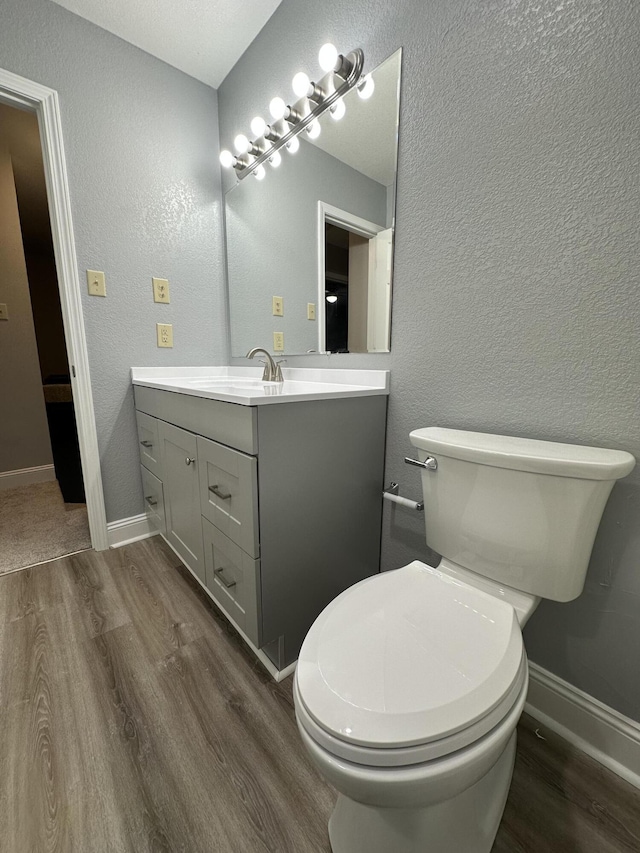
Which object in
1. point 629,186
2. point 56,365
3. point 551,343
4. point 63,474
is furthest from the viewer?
point 56,365

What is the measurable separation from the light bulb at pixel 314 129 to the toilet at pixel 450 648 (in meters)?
1.26

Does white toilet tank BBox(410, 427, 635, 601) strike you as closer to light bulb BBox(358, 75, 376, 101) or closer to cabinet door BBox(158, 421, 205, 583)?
cabinet door BBox(158, 421, 205, 583)

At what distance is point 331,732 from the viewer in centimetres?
51

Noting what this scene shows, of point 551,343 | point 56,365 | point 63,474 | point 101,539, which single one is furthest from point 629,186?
point 56,365

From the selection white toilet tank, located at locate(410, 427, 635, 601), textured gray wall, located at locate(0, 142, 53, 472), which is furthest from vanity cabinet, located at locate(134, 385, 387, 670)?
textured gray wall, located at locate(0, 142, 53, 472)

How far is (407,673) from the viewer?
572 millimetres

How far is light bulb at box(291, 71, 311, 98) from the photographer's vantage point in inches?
50.7

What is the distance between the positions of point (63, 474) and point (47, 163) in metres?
1.77

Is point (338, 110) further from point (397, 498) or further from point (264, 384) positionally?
point (397, 498)

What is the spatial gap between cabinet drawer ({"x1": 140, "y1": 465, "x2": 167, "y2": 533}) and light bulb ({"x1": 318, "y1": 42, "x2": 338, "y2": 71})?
1.73 m

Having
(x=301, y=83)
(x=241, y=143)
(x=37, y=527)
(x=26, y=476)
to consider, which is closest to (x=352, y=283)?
(x=301, y=83)

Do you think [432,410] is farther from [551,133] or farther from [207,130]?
[207,130]

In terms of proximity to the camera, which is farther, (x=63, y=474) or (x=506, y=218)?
(x=63, y=474)

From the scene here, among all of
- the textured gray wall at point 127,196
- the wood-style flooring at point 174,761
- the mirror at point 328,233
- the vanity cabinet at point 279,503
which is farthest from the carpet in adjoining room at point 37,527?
the mirror at point 328,233
